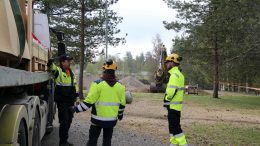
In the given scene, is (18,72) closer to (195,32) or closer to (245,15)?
(245,15)

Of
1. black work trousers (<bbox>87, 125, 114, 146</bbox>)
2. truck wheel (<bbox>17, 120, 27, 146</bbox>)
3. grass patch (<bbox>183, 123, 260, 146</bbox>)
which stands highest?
truck wheel (<bbox>17, 120, 27, 146</bbox>)

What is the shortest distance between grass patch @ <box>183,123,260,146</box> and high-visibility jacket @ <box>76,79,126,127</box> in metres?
3.80

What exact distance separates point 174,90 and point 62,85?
7.45ft

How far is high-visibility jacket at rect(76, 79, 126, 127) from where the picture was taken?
21.5ft

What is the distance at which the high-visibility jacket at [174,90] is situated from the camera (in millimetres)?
8219

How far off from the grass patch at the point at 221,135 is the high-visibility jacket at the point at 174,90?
6.51ft

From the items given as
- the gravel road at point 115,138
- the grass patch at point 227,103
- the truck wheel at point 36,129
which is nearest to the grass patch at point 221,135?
the gravel road at point 115,138

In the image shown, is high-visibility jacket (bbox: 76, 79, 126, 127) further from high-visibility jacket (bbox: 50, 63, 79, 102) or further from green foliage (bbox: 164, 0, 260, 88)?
green foliage (bbox: 164, 0, 260, 88)

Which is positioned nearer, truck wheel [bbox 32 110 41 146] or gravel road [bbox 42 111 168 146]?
truck wheel [bbox 32 110 41 146]

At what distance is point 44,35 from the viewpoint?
383 inches

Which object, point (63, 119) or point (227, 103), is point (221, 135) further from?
point (227, 103)

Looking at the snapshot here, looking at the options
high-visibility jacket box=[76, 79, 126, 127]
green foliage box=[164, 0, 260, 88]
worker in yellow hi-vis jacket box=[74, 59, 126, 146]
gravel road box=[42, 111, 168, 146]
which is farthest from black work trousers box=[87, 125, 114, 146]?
green foliage box=[164, 0, 260, 88]

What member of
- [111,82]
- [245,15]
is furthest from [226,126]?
[111,82]

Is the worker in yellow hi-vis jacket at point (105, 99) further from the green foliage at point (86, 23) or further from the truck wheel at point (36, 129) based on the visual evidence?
the green foliage at point (86, 23)
